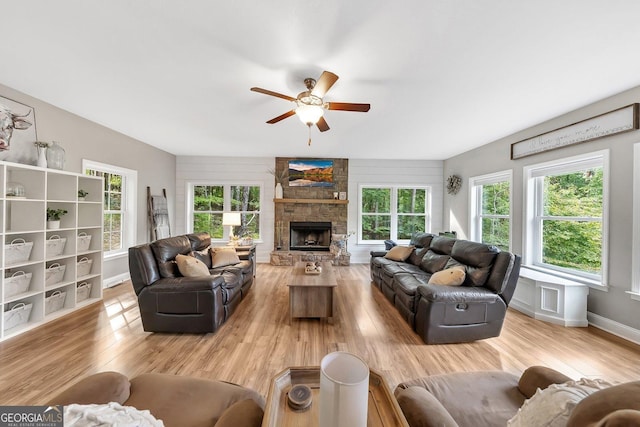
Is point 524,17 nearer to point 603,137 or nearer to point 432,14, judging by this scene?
point 432,14

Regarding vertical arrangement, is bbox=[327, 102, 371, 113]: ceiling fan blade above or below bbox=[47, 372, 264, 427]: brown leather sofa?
above

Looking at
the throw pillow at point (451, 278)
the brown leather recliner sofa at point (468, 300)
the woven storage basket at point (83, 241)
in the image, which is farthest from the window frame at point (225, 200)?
the throw pillow at point (451, 278)

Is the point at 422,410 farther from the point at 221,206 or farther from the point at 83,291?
the point at 221,206

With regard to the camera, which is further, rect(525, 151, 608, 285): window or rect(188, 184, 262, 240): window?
rect(188, 184, 262, 240): window

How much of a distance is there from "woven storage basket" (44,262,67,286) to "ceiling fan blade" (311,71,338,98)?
365cm

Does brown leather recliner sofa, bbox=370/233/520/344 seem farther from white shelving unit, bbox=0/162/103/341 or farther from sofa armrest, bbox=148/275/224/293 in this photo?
white shelving unit, bbox=0/162/103/341

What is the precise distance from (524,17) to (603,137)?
2.27 meters

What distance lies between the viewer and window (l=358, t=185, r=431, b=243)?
6336 mm

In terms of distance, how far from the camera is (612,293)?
108 inches

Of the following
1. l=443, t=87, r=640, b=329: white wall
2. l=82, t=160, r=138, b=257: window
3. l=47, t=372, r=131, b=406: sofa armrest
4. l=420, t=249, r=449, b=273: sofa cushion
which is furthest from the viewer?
l=82, t=160, r=138, b=257: window

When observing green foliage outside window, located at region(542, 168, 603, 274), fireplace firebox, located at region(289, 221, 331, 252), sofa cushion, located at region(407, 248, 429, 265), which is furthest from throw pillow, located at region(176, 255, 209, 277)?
green foliage outside window, located at region(542, 168, 603, 274)

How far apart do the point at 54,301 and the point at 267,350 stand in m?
2.75

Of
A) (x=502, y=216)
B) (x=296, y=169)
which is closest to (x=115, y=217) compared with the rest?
(x=296, y=169)

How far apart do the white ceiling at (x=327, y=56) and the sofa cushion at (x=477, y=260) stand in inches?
67.5
